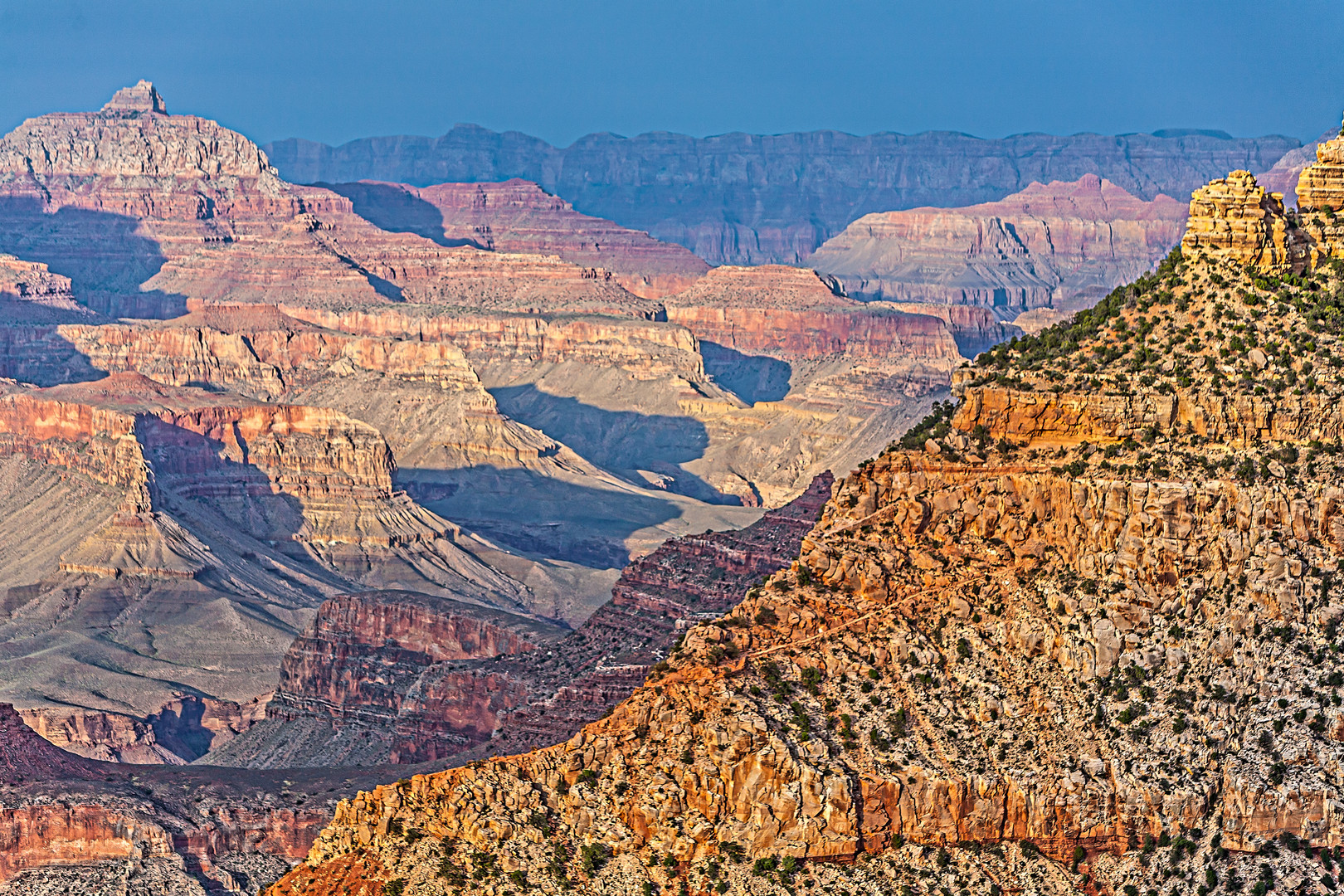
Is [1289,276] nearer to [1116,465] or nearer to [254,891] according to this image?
[1116,465]

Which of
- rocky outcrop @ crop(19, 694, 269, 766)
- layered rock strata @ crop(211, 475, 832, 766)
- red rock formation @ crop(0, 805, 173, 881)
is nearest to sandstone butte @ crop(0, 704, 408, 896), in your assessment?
red rock formation @ crop(0, 805, 173, 881)

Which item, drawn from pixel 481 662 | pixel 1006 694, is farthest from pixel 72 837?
pixel 1006 694

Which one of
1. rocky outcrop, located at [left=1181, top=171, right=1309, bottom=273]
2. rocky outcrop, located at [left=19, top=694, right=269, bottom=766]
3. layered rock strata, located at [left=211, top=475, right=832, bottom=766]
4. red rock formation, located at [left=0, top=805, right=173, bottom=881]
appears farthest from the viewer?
rocky outcrop, located at [left=19, top=694, right=269, bottom=766]

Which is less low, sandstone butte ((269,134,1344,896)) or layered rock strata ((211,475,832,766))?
sandstone butte ((269,134,1344,896))

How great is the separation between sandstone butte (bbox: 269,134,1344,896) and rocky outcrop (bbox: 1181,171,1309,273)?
1716mm

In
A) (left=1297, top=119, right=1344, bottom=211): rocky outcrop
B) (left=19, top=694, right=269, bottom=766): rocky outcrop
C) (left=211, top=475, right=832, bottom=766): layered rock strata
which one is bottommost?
(left=19, top=694, right=269, bottom=766): rocky outcrop

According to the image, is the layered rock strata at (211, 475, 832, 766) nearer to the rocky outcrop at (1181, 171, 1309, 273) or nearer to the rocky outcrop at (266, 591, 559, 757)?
the rocky outcrop at (266, 591, 559, 757)

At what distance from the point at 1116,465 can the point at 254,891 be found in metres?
31.6

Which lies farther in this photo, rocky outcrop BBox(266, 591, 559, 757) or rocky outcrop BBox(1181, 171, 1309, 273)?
rocky outcrop BBox(266, 591, 559, 757)

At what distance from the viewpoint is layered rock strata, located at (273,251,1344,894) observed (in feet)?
95.9

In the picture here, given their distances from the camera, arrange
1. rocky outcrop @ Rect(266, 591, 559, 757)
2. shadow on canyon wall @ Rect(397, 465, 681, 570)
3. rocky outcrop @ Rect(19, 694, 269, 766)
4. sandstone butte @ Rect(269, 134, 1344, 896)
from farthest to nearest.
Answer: shadow on canyon wall @ Rect(397, 465, 681, 570), rocky outcrop @ Rect(19, 694, 269, 766), rocky outcrop @ Rect(266, 591, 559, 757), sandstone butte @ Rect(269, 134, 1344, 896)

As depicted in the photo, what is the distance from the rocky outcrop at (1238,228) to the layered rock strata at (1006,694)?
200cm

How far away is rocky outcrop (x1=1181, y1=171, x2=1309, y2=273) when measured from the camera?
34.7 metres

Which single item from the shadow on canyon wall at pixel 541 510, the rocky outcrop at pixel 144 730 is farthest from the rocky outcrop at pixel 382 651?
the shadow on canyon wall at pixel 541 510
